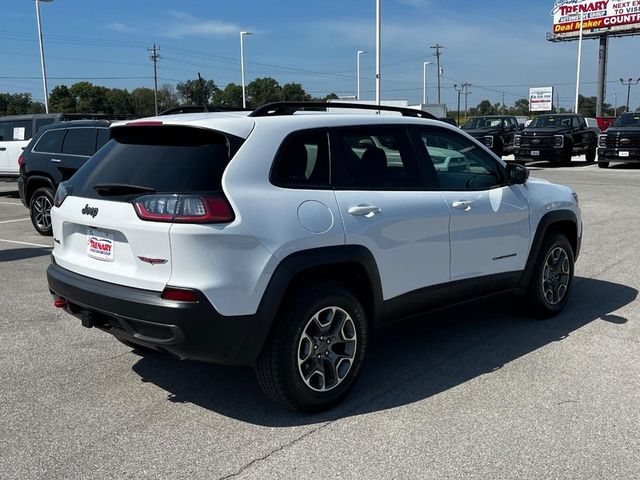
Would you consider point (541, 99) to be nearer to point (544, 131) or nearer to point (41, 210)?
point (544, 131)

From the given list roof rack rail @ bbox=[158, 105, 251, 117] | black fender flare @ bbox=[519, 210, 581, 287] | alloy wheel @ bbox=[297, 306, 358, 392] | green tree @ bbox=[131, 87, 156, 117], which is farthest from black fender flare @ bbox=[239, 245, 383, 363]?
green tree @ bbox=[131, 87, 156, 117]

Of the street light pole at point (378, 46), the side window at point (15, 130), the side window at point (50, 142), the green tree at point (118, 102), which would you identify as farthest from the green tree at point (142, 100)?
the side window at point (50, 142)

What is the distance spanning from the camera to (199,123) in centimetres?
357

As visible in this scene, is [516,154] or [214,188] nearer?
[214,188]

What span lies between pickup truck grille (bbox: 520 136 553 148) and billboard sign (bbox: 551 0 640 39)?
33293 mm

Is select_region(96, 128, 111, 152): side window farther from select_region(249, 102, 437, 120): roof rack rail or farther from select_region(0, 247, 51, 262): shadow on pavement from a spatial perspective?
select_region(249, 102, 437, 120): roof rack rail

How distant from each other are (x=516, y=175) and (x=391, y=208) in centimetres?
154

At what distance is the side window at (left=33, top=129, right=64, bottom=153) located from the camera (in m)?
10.1

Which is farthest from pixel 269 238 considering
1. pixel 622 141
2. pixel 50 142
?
pixel 622 141

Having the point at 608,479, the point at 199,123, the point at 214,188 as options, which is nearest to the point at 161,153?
the point at 199,123

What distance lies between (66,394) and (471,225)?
9.63 ft

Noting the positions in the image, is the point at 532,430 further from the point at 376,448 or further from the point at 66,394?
the point at 66,394

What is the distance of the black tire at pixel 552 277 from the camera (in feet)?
17.5

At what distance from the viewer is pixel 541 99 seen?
8025 cm
